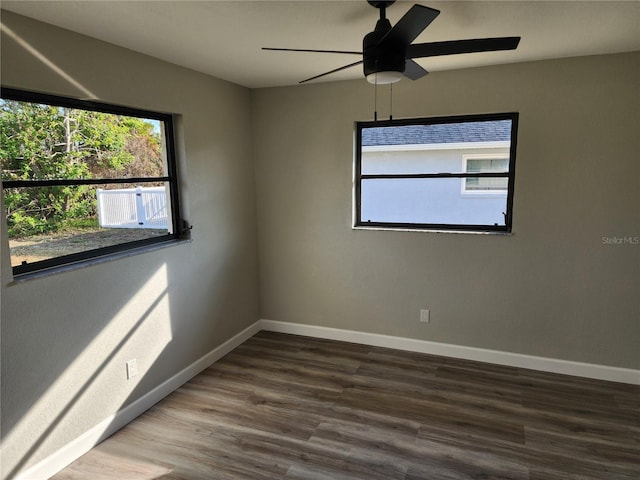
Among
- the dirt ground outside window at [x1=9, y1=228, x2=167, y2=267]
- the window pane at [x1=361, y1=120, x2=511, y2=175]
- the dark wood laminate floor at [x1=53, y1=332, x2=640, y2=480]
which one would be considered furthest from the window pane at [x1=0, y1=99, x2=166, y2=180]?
the window pane at [x1=361, y1=120, x2=511, y2=175]

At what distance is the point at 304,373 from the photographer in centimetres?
333

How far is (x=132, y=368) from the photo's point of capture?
8.93ft

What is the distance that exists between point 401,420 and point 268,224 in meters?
2.19

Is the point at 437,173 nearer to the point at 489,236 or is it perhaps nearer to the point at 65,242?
the point at 489,236

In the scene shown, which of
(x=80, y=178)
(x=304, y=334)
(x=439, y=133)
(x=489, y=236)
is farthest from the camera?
(x=304, y=334)

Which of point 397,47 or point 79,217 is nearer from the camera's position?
point 397,47

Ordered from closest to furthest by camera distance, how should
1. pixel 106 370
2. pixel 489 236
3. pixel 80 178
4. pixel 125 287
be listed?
1. pixel 80 178
2. pixel 106 370
3. pixel 125 287
4. pixel 489 236

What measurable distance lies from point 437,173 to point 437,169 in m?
0.03

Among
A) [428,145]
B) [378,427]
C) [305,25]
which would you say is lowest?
[378,427]

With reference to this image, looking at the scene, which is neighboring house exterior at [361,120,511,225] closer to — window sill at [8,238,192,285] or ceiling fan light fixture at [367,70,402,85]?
ceiling fan light fixture at [367,70,402,85]

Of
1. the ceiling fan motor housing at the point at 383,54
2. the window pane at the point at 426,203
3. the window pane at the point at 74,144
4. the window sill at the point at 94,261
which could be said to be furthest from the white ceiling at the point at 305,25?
the window sill at the point at 94,261

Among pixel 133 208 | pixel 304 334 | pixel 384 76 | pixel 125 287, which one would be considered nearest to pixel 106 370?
pixel 125 287

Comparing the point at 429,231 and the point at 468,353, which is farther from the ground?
the point at 429,231

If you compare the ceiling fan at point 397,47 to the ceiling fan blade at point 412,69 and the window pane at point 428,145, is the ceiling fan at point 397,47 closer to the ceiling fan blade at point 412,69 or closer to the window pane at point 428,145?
the ceiling fan blade at point 412,69
